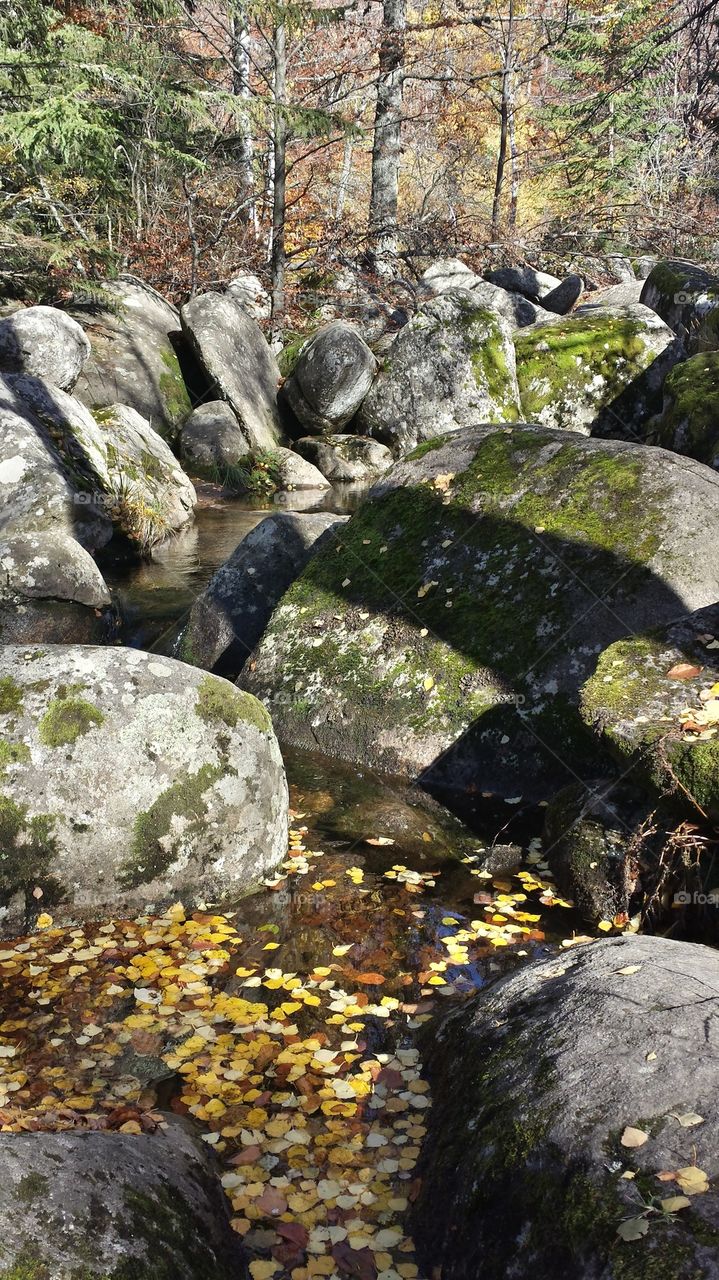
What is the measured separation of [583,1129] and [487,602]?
4155 millimetres

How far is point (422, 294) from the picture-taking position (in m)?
20.1

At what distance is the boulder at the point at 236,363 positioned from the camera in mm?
15656

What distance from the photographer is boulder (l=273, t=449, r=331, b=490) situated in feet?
49.2

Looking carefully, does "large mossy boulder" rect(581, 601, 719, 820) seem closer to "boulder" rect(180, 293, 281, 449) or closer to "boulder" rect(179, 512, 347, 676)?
"boulder" rect(179, 512, 347, 676)

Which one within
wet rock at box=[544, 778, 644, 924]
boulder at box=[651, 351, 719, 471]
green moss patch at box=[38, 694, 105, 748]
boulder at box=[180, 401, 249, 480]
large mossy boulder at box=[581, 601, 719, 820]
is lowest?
boulder at box=[180, 401, 249, 480]

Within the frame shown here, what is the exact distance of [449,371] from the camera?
14.1 m

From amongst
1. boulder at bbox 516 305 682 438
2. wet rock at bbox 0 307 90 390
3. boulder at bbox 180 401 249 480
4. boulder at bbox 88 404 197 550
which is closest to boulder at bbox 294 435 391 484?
boulder at bbox 180 401 249 480

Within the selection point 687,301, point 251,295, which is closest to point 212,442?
point 251,295

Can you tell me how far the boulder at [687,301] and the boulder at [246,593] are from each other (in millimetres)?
7155

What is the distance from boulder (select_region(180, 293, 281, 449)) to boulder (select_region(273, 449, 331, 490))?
59cm

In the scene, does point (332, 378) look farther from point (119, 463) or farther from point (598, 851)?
point (598, 851)

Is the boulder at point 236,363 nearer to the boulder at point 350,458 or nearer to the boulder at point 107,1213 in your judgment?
the boulder at point 350,458

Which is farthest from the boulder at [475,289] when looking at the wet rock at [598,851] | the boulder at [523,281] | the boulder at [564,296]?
the wet rock at [598,851]

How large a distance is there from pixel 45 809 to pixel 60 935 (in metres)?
0.56
